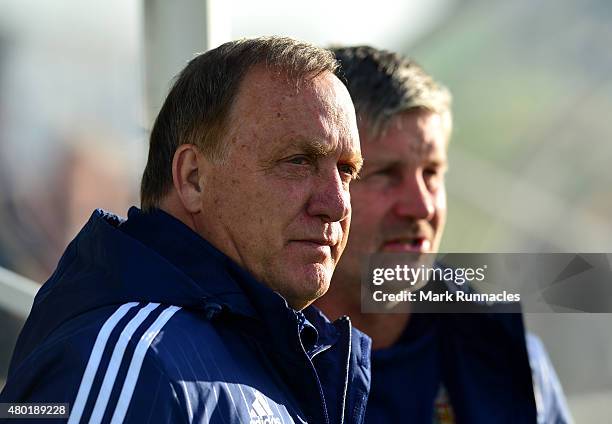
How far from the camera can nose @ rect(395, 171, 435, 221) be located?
2607mm

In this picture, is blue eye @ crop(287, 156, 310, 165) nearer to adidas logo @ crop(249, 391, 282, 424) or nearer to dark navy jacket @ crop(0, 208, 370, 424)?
dark navy jacket @ crop(0, 208, 370, 424)

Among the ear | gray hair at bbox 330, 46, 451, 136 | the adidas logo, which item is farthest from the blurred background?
the adidas logo

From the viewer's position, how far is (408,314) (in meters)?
2.72

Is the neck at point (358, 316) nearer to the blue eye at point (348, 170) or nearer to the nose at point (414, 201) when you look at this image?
the nose at point (414, 201)

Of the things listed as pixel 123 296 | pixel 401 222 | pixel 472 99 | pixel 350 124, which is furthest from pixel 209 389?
pixel 472 99

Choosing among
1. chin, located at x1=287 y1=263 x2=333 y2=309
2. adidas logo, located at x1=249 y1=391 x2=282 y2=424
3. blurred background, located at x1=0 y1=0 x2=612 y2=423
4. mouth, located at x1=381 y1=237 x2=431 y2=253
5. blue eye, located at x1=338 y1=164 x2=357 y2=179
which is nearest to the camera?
adidas logo, located at x1=249 y1=391 x2=282 y2=424

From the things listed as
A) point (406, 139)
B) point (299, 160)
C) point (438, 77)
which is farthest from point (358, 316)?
point (438, 77)

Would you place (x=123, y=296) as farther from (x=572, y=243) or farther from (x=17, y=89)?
(x=572, y=243)

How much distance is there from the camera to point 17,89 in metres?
3.40

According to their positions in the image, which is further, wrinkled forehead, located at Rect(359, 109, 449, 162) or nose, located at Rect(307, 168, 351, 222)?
wrinkled forehead, located at Rect(359, 109, 449, 162)

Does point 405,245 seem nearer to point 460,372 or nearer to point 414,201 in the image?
point 414,201

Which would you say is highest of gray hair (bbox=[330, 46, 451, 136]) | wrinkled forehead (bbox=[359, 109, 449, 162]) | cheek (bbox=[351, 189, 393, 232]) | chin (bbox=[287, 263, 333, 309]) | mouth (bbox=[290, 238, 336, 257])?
gray hair (bbox=[330, 46, 451, 136])

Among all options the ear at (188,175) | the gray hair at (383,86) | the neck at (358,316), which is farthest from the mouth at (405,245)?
the ear at (188,175)

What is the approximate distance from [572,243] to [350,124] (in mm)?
4460
